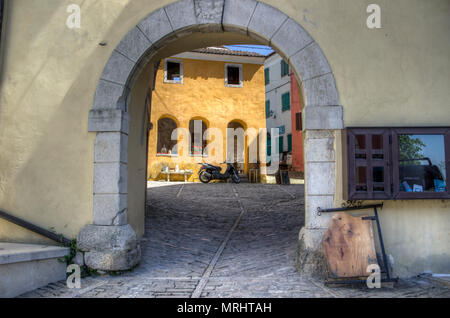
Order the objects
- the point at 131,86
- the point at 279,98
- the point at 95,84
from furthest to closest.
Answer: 1. the point at 279,98
2. the point at 131,86
3. the point at 95,84

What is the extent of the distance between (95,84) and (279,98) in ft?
67.1

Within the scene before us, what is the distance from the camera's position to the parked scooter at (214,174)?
15781 millimetres

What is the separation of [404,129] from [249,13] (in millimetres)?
2401

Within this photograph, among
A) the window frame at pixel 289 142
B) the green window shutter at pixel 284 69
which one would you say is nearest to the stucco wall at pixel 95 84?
the window frame at pixel 289 142

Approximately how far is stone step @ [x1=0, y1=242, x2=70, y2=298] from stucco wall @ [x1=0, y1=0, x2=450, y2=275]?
0.39 meters

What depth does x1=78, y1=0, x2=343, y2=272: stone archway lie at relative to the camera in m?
4.35

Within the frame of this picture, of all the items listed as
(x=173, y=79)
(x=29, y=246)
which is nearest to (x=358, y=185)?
(x=29, y=246)

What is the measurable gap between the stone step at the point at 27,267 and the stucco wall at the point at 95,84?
0.39m

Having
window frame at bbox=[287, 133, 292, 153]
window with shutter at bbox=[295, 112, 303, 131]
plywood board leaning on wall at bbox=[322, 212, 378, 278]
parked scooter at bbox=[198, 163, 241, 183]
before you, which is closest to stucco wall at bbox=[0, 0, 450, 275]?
Answer: plywood board leaning on wall at bbox=[322, 212, 378, 278]

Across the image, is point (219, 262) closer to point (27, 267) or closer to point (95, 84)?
point (27, 267)

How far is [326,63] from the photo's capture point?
4449mm

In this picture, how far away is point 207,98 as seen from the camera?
18094 mm

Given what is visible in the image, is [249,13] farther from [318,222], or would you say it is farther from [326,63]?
[318,222]

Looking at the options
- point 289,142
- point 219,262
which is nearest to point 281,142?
point 289,142
